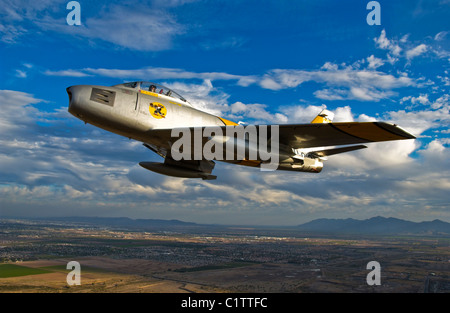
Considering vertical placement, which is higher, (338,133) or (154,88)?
(154,88)

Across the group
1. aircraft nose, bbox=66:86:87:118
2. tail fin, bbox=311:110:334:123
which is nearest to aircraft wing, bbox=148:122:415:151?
aircraft nose, bbox=66:86:87:118

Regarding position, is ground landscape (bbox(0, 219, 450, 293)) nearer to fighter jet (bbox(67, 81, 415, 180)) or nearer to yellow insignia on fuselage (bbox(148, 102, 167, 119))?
fighter jet (bbox(67, 81, 415, 180))

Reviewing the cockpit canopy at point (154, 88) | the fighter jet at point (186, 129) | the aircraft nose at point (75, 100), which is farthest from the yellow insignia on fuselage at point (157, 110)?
the aircraft nose at point (75, 100)

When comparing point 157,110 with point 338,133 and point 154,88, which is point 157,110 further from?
point 338,133

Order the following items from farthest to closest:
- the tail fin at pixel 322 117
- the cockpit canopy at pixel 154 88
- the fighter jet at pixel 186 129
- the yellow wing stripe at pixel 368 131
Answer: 1. the tail fin at pixel 322 117
2. the cockpit canopy at pixel 154 88
3. the fighter jet at pixel 186 129
4. the yellow wing stripe at pixel 368 131

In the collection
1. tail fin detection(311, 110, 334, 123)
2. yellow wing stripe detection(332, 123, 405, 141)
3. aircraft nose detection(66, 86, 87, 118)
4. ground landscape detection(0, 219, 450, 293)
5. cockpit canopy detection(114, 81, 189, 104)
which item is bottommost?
ground landscape detection(0, 219, 450, 293)

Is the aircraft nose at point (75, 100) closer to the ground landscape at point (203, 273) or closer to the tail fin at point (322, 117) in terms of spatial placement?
the tail fin at point (322, 117)

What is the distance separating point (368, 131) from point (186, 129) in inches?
304

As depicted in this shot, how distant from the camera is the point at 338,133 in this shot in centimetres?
1340

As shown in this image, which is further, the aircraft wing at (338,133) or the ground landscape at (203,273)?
the ground landscape at (203,273)

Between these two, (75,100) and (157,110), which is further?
(157,110)

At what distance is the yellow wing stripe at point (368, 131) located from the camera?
11.6m

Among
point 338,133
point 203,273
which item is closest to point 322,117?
point 338,133

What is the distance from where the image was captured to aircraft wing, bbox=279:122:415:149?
11406mm
